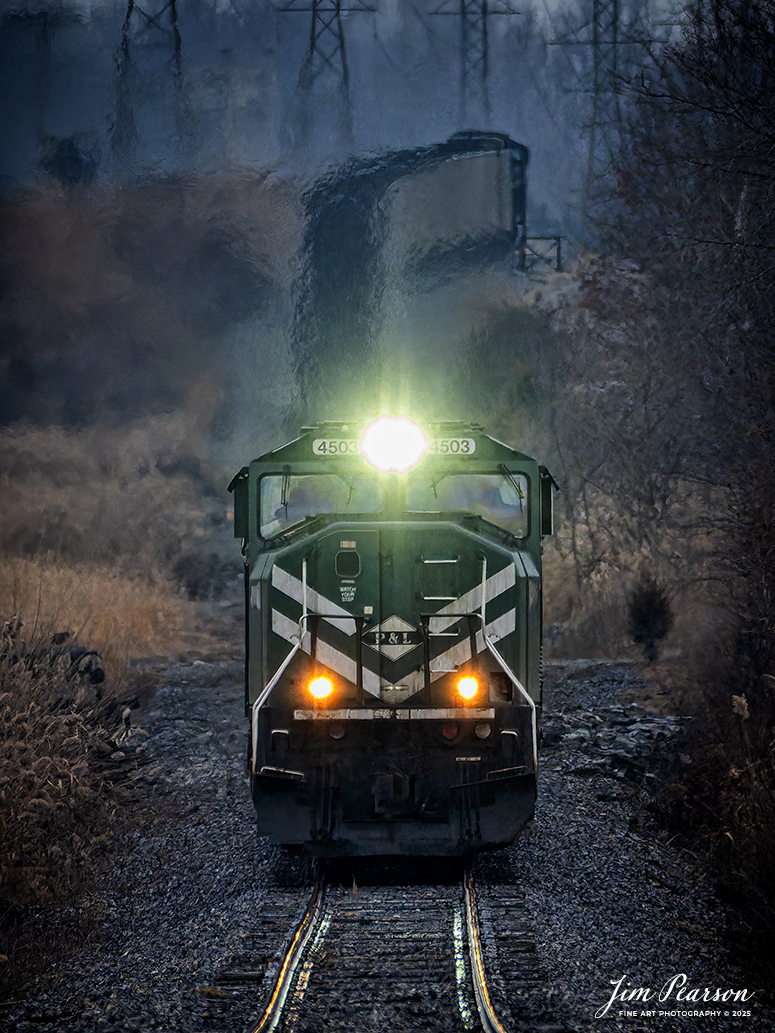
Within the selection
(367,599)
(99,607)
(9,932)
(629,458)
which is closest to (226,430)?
(99,607)

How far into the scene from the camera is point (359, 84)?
21.8 meters

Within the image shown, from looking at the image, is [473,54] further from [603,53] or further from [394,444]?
[394,444]

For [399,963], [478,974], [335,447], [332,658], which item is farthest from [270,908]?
[335,447]

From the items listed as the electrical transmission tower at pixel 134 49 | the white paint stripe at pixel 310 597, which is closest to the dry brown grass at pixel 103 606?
the white paint stripe at pixel 310 597

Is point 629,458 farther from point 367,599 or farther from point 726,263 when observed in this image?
point 367,599

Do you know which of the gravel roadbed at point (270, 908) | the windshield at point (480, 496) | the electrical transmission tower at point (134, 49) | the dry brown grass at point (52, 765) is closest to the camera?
the gravel roadbed at point (270, 908)

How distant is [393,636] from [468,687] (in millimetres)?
667

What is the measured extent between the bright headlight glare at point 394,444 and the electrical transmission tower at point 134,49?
16868mm

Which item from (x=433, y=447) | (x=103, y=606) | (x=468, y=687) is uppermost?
(x=433, y=447)

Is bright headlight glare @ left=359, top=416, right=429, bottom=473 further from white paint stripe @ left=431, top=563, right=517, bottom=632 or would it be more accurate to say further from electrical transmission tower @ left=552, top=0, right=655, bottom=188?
electrical transmission tower @ left=552, top=0, right=655, bottom=188

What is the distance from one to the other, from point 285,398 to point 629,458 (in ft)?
23.8

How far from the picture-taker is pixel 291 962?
186 inches

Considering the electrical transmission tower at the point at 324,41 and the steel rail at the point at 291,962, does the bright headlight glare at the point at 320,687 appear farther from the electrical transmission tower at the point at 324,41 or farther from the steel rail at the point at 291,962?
the electrical transmission tower at the point at 324,41

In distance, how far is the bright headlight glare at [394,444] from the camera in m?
6.70
